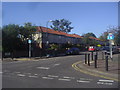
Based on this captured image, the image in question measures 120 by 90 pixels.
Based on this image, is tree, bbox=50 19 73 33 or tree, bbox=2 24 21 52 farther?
tree, bbox=50 19 73 33

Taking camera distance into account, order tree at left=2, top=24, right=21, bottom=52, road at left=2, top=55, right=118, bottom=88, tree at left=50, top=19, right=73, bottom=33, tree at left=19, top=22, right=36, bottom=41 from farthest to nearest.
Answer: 1. tree at left=50, top=19, right=73, bottom=33
2. tree at left=19, top=22, right=36, bottom=41
3. tree at left=2, top=24, right=21, bottom=52
4. road at left=2, top=55, right=118, bottom=88

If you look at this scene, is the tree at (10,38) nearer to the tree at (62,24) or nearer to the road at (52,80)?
the road at (52,80)

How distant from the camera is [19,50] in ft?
111

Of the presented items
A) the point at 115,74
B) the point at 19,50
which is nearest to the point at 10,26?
the point at 19,50

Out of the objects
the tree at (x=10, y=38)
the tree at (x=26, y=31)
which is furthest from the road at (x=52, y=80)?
the tree at (x=26, y=31)

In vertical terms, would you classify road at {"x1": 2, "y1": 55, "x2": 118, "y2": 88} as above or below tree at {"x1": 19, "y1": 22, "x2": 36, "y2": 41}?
below

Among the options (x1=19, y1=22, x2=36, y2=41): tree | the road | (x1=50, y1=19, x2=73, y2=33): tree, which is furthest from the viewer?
(x1=50, y1=19, x2=73, y2=33): tree

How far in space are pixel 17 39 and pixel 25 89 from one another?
2770cm

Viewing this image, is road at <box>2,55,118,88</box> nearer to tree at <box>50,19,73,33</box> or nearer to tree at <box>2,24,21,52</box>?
tree at <box>2,24,21,52</box>

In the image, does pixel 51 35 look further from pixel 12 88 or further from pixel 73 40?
pixel 12 88

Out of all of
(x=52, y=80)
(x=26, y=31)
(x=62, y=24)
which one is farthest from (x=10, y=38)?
(x=62, y=24)

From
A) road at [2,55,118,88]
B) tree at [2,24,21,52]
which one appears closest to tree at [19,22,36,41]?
tree at [2,24,21,52]

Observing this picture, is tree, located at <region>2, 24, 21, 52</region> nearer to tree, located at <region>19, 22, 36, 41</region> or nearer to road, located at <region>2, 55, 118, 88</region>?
tree, located at <region>19, 22, 36, 41</region>

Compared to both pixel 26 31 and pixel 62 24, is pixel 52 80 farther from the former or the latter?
pixel 62 24
